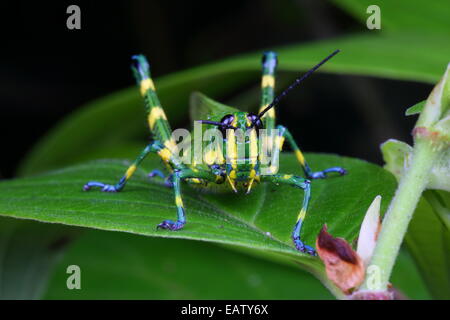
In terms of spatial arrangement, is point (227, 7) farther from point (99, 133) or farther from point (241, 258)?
point (241, 258)

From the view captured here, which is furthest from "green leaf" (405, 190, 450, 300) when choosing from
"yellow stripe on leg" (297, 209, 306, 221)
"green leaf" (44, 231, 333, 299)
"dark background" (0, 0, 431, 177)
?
"dark background" (0, 0, 431, 177)

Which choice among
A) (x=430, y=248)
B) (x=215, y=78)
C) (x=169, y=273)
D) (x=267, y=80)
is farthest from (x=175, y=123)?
(x=430, y=248)

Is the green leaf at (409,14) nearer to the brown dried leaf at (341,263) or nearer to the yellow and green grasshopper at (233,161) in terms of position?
the yellow and green grasshopper at (233,161)

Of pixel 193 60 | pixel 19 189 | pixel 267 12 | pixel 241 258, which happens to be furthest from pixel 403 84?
pixel 19 189

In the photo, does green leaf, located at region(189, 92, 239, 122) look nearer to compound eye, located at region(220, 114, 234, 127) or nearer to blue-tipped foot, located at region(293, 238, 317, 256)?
compound eye, located at region(220, 114, 234, 127)

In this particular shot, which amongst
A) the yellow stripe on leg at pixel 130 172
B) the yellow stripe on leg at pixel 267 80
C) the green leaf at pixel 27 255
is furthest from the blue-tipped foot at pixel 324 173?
the green leaf at pixel 27 255
